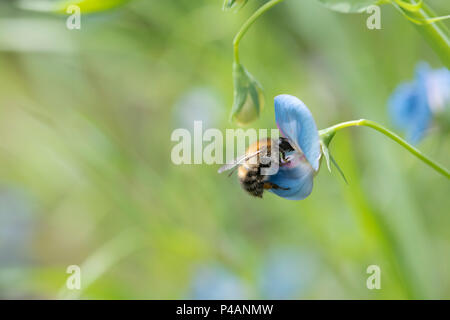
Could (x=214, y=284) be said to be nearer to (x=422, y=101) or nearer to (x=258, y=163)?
(x=422, y=101)

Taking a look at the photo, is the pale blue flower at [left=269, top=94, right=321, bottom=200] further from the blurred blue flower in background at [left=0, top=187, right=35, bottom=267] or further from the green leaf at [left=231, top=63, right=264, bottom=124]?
the blurred blue flower in background at [left=0, top=187, right=35, bottom=267]

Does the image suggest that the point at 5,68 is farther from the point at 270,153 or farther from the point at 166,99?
the point at 270,153

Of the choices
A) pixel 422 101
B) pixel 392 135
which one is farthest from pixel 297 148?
pixel 422 101

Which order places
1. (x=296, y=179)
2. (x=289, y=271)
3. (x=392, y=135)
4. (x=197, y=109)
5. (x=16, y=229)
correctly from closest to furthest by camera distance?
(x=392, y=135), (x=296, y=179), (x=289, y=271), (x=197, y=109), (x=16, y=229)

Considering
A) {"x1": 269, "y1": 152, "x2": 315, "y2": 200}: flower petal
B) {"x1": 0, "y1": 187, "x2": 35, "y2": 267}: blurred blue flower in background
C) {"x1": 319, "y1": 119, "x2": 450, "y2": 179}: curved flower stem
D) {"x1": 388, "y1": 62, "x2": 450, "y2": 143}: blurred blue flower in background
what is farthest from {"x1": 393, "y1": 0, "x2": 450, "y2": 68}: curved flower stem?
{"x1": 0, "y1": 187, "x2": 35, "y2": 267}: blurred blue flower in background

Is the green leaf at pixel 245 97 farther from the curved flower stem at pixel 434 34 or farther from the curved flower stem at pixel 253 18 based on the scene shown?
the curved flower stem at pixel 434 34

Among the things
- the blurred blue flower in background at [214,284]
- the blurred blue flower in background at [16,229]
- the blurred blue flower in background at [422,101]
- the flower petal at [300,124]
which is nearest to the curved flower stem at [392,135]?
the flower petal at [300,124]
